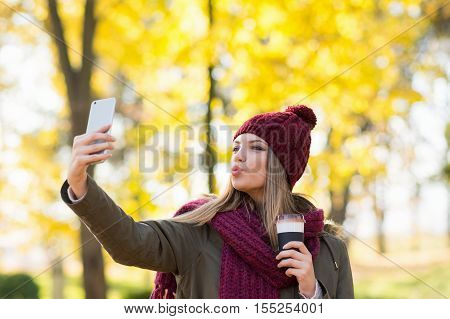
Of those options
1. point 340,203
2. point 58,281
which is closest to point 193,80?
point 340,203

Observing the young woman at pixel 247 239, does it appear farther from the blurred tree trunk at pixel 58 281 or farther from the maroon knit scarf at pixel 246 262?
the blurred tree trunk at pixel 58 281

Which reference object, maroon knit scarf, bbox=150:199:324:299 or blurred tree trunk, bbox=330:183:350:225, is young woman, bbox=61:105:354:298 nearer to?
maroon knit scarf, bbox=150:199:324:299

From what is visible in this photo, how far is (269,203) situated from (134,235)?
25.8 inches

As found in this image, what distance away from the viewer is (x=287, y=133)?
271cm

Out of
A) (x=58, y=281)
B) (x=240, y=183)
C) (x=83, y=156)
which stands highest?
(x=58, y=281)

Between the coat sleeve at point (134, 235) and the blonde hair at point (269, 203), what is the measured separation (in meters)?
0.07

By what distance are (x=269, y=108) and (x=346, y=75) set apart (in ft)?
2.80

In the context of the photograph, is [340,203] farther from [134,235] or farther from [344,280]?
[134,235]

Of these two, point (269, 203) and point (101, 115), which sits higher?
point (101, 115)

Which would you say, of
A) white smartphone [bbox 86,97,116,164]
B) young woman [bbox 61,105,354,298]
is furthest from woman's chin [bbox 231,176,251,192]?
white smartphone [bbox 86,97,116,164]

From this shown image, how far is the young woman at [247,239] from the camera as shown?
2.30 m

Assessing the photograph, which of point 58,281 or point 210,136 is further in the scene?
point 58,281

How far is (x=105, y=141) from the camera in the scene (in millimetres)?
2006
